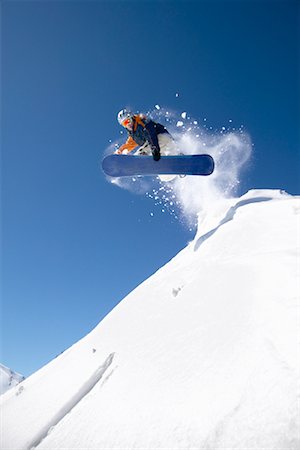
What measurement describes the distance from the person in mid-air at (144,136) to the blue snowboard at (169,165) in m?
0.53

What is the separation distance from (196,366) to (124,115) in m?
9.07

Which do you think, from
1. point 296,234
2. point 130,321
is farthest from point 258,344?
point 130,321

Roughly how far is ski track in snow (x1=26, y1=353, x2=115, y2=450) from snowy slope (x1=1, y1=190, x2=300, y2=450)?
23mm

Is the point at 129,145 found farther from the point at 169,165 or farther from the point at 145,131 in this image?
the point at 169,165

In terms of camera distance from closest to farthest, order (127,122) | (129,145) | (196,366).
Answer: (196,366), (127,122), (129,145)

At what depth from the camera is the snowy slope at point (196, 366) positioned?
3.33 m

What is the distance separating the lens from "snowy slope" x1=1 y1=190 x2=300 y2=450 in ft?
10.9

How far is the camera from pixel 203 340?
15.8ft

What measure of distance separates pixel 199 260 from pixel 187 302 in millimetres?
1844

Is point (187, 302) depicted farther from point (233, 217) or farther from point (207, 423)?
point (233, 217)

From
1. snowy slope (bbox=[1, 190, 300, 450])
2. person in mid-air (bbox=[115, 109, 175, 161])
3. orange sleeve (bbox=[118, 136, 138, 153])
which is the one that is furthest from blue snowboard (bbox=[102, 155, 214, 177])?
snowy slope (bbox=[1, 190, 300, 450])

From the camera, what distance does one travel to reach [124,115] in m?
10.9

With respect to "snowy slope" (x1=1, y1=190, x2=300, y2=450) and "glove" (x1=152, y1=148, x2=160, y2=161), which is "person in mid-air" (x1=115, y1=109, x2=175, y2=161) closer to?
"glove" (x1=152, y1=148, x2=160, y2=161)

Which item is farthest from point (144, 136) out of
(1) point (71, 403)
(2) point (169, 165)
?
(1) point (71, 403)
